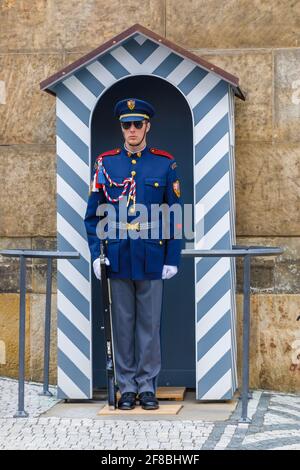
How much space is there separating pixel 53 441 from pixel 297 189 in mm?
2655

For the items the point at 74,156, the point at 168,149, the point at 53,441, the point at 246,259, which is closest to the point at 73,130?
the point at 74,156

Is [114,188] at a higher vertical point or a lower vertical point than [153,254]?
higher

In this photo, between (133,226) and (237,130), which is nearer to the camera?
(133,226)

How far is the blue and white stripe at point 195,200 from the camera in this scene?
7.76m

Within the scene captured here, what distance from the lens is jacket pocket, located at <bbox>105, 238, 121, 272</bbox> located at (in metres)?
7.61

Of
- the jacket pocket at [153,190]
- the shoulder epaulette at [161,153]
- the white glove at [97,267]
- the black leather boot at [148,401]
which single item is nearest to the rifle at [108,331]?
the white glove at [97,267]

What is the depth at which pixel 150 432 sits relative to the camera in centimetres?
676

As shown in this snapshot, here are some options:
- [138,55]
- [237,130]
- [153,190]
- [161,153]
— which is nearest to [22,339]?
[153,190]

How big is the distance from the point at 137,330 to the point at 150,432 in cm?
109

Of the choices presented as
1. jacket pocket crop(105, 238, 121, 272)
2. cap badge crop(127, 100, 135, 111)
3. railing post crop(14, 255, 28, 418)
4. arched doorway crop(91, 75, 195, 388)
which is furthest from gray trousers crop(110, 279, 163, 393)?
cap badge crop(127, 100, 135, 111)

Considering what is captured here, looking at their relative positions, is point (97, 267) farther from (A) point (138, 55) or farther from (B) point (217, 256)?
(A) point (138, 55)

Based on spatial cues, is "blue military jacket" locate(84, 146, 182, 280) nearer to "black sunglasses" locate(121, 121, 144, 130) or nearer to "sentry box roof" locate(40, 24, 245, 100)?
"black sunglasses" locate(121, 121, 144, 130)

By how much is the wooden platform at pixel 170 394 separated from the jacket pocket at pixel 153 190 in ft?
4.03

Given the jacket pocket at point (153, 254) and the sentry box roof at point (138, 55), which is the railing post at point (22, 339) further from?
the sentry box roof at point (138, 55)
